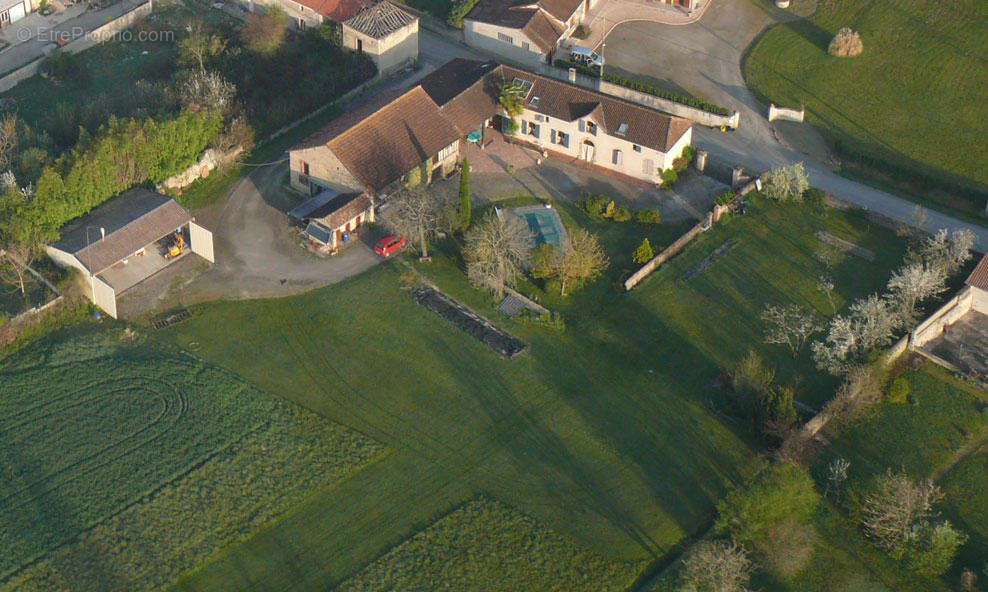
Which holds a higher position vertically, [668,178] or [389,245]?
[668,178]

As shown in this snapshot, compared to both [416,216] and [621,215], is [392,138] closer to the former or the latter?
[416,216]

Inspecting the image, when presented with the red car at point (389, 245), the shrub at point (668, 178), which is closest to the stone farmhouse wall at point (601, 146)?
the shrub at point (668, 178)

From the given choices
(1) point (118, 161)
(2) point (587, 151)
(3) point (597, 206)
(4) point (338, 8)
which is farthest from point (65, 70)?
(3) point (597, 206)

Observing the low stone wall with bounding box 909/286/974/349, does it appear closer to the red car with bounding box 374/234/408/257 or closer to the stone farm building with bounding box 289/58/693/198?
the stone farm building with bounding box 289/58/693/198

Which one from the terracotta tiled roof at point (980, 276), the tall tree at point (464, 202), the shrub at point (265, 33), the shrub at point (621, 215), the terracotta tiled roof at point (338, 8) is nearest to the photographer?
the terracotta tiled roof at point (980, 276)

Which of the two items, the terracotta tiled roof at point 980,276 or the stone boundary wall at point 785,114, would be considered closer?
Answer: the terracotta tiled roof at point 980,276

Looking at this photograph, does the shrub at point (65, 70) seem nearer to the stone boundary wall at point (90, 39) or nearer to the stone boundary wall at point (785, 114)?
the stone boundary wall at point (90, 39)

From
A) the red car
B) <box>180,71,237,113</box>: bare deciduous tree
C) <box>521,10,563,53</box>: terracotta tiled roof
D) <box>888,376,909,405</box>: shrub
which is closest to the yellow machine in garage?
<box>180,71,237,113</box>: bare deciduous tree
